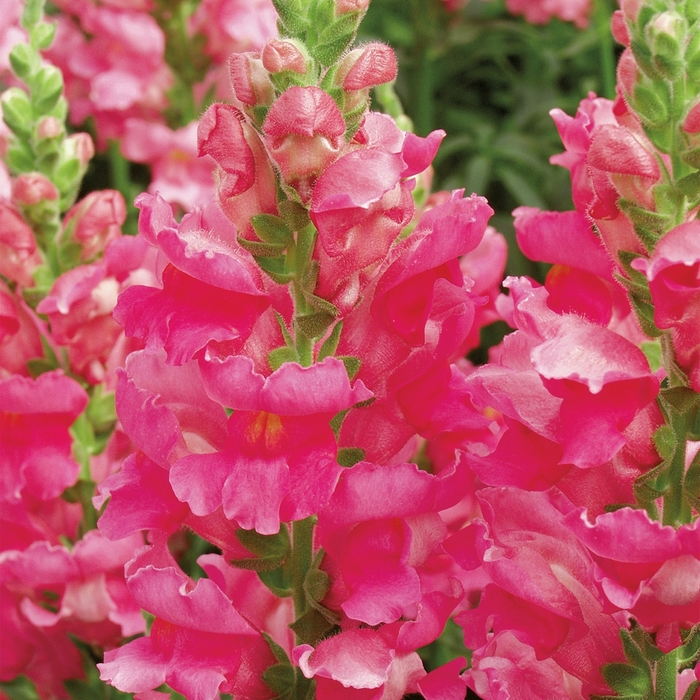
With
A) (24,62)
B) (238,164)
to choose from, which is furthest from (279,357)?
(24,62)

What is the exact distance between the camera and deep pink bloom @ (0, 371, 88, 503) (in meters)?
1.14

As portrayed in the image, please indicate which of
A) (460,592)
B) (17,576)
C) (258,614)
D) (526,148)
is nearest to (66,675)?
(17,576)

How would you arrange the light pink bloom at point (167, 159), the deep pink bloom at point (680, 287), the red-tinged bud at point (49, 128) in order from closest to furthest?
1. the deep pink bloom at point (680, 287)
2. the red-tinged bud at point (49, 128)
3. the light pink bloom at point (167, 159)

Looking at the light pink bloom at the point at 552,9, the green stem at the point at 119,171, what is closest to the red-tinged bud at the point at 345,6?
the green stem at the point at 119,171

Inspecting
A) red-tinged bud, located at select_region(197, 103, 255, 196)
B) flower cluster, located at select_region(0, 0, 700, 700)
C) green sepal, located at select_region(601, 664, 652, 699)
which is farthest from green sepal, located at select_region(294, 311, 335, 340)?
green sepal, located at select_region(601, 664, 652, 699)

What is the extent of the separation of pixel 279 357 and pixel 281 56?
21 cm

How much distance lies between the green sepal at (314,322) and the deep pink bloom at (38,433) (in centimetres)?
40

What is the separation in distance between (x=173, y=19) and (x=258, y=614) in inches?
54.0

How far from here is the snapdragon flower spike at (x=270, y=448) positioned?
2.43 feet

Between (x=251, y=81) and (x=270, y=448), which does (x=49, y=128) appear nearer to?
(x=251, y=81)

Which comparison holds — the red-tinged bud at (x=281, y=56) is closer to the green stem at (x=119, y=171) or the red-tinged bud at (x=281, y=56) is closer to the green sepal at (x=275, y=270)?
the green sepal at (x=275, y=270)

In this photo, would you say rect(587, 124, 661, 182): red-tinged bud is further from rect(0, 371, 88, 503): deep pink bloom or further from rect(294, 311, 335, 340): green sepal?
rect(0, 371, 88, 503): deep pink bloom

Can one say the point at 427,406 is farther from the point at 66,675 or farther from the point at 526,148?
the point at 526,148

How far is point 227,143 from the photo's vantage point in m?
0.80
